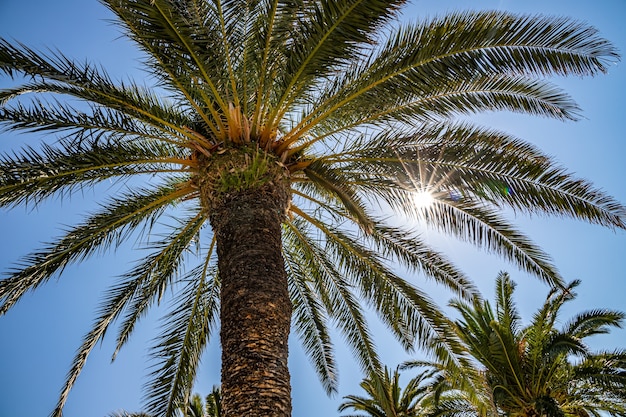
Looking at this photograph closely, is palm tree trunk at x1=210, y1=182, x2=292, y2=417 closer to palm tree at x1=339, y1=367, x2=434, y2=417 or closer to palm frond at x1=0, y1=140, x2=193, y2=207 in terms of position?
palm frond at x1=0, y1=140, x2=193, y2=207

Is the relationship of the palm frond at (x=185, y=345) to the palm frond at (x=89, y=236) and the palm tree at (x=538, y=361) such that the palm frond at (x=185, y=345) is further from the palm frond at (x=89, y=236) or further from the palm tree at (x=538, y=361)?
the palm tree at (x=538, y=361)

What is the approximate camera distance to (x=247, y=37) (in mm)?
6887

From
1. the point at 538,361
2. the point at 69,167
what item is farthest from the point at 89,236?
the point at 538,361

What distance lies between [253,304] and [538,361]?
1129 centimetres

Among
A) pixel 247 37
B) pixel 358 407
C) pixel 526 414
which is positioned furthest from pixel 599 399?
pixel 247 37

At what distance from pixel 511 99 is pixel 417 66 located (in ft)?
5.70

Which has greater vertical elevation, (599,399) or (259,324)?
(599,399)

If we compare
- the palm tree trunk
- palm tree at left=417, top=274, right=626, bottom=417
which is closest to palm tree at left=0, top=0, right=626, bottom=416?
the palm tree trunk

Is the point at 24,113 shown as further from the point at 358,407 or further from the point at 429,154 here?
the point at 358,407

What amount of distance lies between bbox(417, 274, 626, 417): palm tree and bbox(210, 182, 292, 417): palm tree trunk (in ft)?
30.0

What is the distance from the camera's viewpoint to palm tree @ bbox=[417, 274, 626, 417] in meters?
14.1

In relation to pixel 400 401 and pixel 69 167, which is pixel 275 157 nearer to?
pixel 69 167

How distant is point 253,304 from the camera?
5.62m

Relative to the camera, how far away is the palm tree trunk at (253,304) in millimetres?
5105
